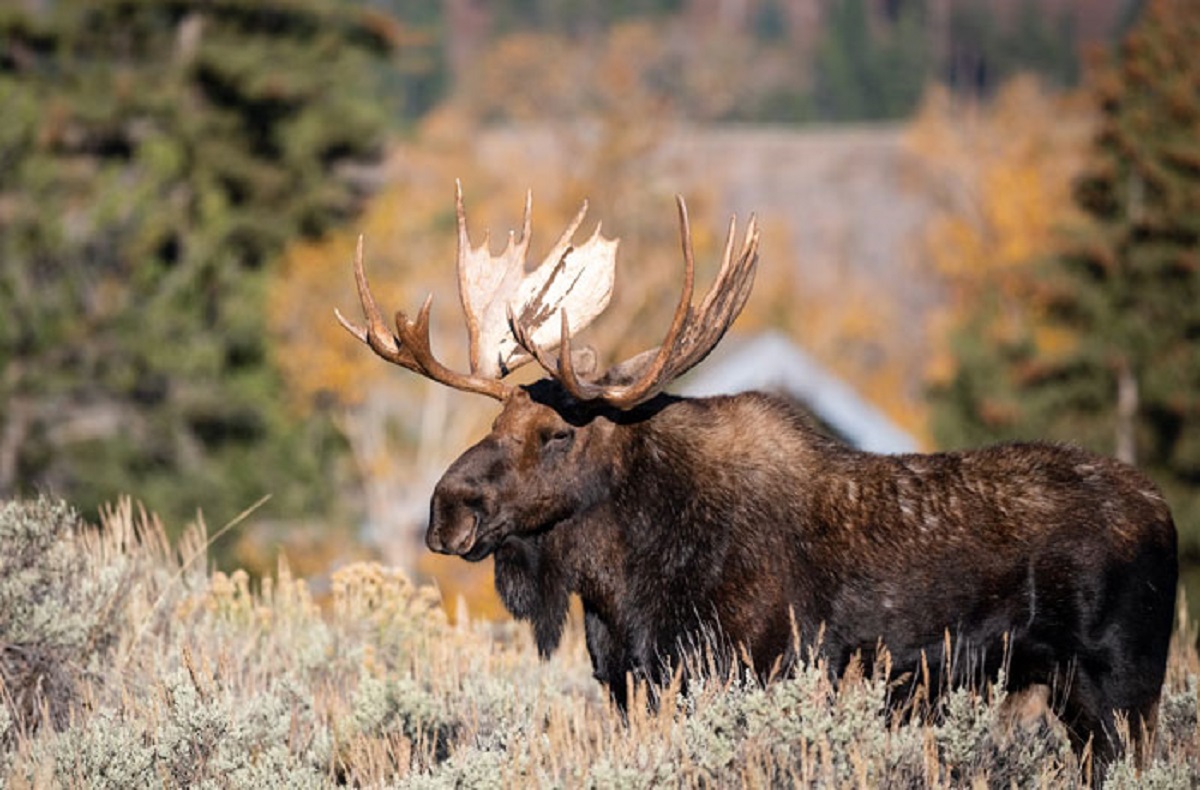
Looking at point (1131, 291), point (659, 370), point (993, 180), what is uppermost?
point (659, 370)

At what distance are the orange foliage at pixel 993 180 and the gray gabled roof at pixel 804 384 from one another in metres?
18.5

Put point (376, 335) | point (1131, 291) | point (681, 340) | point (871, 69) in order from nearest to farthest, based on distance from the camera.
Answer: point (681, 340) < point (376, 335) < point (1131, 291) < point (871, 69)

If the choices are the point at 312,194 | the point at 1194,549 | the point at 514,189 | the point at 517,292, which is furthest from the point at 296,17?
the point at 517,292

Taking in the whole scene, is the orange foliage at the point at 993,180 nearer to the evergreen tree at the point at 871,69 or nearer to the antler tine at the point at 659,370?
the evergreen tree at the point at 871,69

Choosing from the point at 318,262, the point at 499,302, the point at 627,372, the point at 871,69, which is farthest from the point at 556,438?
the point at 871,69

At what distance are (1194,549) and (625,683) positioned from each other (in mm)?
23032

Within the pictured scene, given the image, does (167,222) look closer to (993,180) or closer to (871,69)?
(993,180)

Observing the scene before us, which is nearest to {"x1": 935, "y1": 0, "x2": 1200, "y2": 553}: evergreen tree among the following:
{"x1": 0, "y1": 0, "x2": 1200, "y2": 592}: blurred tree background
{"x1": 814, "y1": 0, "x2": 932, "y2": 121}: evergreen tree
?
{"x1": 0, "y1": 0, "x2": 1200, "y2": 592}: blurred tree background

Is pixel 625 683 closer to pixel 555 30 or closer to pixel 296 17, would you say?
pixel 296 17

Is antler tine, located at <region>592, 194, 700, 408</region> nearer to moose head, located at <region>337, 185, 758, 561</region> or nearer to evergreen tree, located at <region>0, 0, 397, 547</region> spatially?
moose head, located at <region>337, 185, 758, 561</region>

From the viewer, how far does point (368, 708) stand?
614 cm

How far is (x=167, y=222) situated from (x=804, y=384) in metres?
13.7

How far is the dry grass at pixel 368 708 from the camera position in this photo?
17.5 feet

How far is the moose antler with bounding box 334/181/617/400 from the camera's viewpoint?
255 inches
